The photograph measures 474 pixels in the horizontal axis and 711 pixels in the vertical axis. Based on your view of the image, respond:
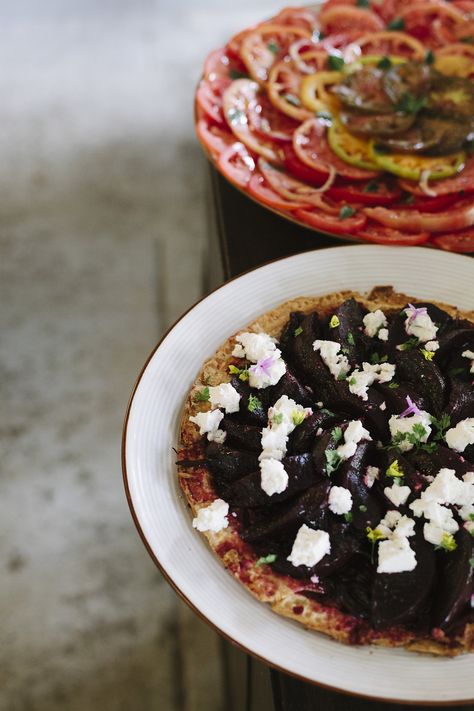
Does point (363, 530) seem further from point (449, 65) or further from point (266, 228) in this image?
point (449, 65)

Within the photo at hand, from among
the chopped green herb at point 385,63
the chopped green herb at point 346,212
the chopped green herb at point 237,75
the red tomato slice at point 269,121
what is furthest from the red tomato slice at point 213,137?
the chopped green herb at point 385,63

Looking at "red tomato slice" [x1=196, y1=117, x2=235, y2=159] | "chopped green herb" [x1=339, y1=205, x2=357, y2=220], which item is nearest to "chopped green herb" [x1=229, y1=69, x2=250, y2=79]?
"red tomato slice" [x1=196, y1=117, x2=235, y2=159]

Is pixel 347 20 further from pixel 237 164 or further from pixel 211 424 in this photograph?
pixel 211 424

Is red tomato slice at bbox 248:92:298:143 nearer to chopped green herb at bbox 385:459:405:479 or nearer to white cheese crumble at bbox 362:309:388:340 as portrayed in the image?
white cheese crumble at bbox 362:309:388:340

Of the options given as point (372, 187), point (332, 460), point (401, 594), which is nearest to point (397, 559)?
point (401, 594)

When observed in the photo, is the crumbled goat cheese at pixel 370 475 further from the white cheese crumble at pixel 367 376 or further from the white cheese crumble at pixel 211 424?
the white cheese crumble at pixel 211 424

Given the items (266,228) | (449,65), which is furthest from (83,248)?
(449,65)

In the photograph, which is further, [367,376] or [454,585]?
[367,376]
